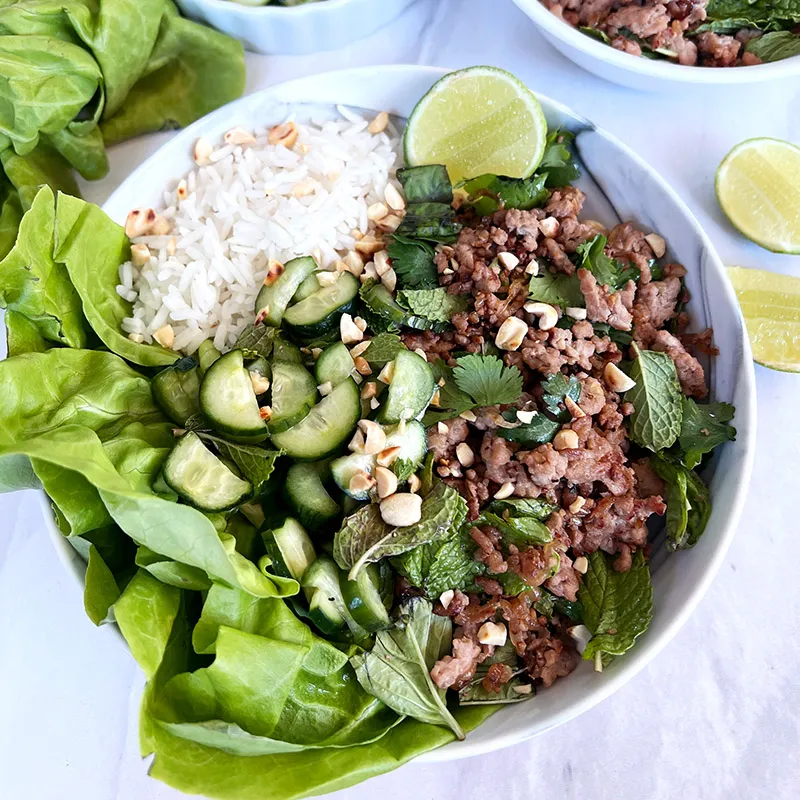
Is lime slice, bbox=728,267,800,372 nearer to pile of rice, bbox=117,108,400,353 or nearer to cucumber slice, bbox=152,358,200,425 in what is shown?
pile of rice, bbox=117,108,400,353

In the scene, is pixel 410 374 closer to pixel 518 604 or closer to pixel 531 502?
pixel 531 502

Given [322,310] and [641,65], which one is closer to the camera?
[322,310]

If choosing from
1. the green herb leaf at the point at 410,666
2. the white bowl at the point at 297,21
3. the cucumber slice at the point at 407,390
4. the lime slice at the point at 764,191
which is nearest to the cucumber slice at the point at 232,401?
the cucumber slice at the point at 407,390

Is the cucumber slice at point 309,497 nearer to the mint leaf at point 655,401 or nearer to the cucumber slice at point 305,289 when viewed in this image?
the cucumber slice at point 305,289

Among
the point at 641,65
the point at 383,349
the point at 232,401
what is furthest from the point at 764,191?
the point at 232,401

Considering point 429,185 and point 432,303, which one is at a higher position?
point 429,185

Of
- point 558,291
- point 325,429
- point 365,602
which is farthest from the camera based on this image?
point 558,291

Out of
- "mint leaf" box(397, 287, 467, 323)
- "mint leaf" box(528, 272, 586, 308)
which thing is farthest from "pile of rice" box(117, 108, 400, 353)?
"mint leaf" box(528, 272, 586, 308)

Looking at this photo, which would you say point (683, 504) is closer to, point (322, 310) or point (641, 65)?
point (322, 310)
